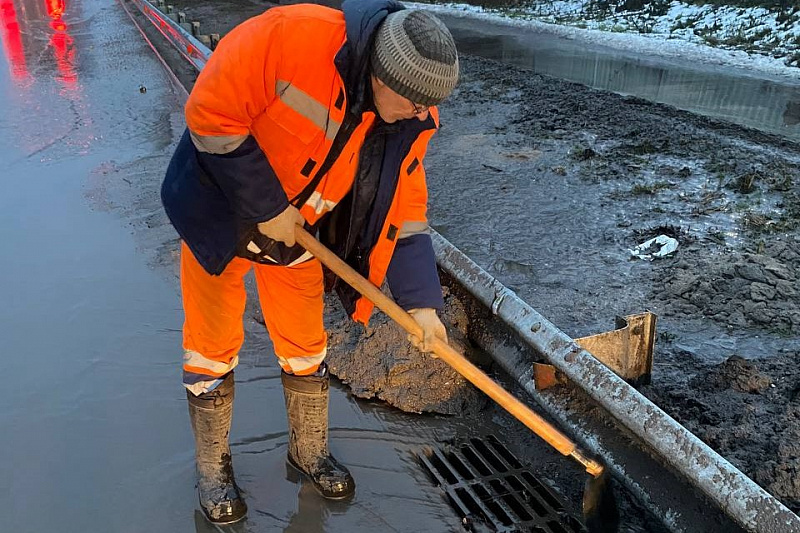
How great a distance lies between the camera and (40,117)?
8211 millimetres

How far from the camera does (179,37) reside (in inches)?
449

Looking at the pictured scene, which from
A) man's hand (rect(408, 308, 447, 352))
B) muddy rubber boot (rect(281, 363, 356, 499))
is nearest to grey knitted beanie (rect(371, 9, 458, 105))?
man's hand (rect(408, 308, 447, 352))

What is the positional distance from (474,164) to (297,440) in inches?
157

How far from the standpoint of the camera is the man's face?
7.02 feet

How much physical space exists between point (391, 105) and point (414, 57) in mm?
188

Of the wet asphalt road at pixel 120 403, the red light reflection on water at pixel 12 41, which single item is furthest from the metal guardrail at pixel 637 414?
the red light reflection on water at pixel 12 41

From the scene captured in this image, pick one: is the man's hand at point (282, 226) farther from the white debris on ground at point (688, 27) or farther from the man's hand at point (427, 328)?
the white debris on ground at point (688, 27)

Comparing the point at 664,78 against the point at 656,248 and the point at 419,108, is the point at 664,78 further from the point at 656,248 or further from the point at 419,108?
the point at 419,108

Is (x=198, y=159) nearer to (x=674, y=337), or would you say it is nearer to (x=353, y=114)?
(x=353, y=114)

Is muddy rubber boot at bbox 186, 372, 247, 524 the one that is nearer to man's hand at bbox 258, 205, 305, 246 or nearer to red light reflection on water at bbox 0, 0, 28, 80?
man's hand at bbox 258, 205, 305, 246

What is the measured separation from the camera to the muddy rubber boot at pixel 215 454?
271 cm

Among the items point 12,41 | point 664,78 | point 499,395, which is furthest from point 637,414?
point 12,41

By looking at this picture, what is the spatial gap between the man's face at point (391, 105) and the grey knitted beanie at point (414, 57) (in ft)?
0.13

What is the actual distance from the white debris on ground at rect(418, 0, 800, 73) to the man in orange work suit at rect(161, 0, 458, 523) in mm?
9280
